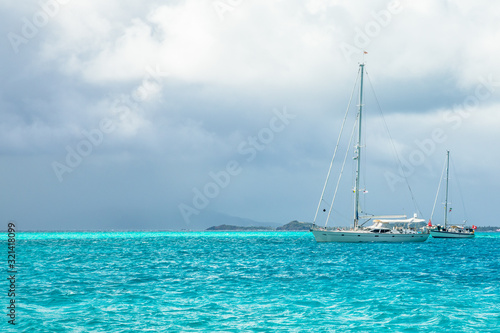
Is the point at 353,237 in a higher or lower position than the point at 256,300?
higher

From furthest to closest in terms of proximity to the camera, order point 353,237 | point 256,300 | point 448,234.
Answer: point 448,234, point 353,237, point 256,300

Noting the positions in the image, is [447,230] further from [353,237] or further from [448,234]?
[353,237]

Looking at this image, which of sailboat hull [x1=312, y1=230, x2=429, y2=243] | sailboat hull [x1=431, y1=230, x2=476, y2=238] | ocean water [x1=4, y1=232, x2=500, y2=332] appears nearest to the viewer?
ocean water [x1=4, y1=232, x2=500, y2=332]

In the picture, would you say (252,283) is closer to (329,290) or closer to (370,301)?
(329,290)

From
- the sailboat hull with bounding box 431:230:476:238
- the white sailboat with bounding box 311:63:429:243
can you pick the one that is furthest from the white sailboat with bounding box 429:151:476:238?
the white sailboat with bounding box 311:63:429:243

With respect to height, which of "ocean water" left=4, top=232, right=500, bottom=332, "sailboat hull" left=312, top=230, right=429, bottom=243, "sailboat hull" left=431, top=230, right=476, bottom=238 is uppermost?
"sailboat hull" left=312, top=230, right=429, bottom=243

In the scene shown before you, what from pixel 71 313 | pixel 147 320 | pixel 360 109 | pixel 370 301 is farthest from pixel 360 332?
pixel 360 109

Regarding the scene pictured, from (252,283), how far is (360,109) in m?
66.4

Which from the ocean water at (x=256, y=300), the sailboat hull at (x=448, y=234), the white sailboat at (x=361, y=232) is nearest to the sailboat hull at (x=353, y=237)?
the white sailboat at (x=361, y=232)

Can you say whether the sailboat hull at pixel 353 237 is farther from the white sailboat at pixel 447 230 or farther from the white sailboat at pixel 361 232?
Answer: the white sailboat at pixel 447 230

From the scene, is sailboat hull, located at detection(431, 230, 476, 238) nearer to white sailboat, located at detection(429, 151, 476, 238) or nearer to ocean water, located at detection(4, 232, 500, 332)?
white sailboat, located at detection(429, 151, 476, 238)

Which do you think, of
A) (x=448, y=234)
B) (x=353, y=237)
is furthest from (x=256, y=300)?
(x=448, y=234)

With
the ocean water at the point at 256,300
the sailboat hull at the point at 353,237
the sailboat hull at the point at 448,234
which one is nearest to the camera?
the ocean water at the point at 256,300

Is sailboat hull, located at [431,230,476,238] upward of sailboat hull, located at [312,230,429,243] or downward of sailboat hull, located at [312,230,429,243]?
downward
